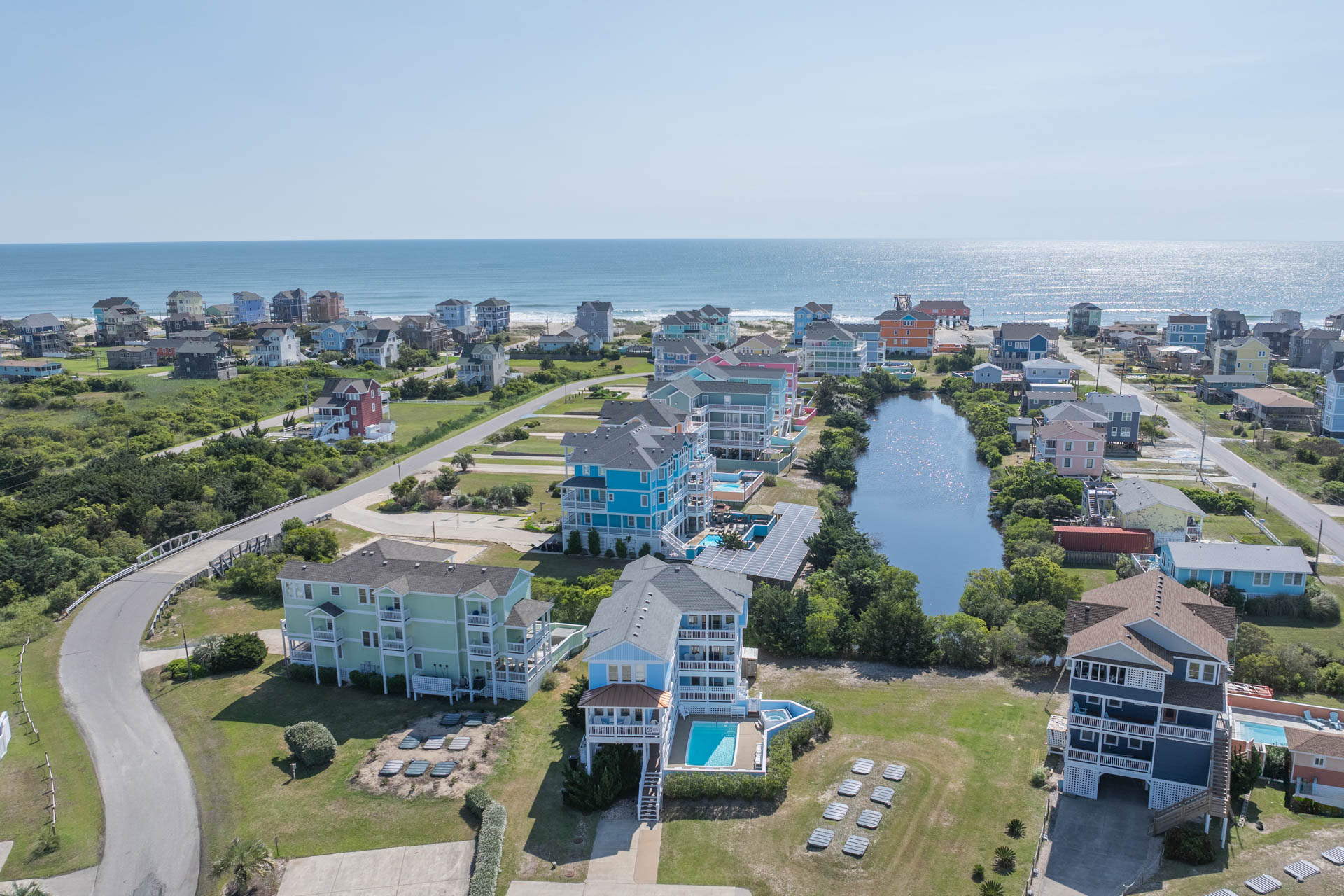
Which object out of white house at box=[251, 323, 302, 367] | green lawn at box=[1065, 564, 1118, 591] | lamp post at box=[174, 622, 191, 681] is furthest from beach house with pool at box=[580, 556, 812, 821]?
white house at box=[251, 323, 302, 367]

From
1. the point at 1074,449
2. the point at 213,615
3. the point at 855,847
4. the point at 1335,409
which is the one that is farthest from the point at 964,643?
the point at 1335,409

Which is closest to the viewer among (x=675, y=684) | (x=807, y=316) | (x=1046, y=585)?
(x=675, y=684)

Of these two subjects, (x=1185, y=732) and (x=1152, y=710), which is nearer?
(x=1185, y=732)

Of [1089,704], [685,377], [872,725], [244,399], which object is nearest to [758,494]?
[685,377]

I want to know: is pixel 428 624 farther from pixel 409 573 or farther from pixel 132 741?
pixel 132 741

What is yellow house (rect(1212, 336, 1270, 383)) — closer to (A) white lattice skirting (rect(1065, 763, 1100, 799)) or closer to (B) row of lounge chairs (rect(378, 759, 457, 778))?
(A) white lattice skirting (rect(1065, 763, 1100, 799))

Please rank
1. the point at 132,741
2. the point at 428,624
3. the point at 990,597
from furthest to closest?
the point at 990,597, the point at 428,624, the point at 132,741

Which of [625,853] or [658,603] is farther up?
[658,603]
